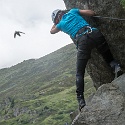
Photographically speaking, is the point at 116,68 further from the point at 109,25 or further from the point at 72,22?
the point at 72,22

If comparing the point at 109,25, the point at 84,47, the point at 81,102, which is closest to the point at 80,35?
the point at 84,47

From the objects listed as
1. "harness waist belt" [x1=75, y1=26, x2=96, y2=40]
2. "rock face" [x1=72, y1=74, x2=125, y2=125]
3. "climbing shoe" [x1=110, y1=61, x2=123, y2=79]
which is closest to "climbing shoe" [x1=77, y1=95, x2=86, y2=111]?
"rock face" [x1=72, y1=74, x2=125, y2=125]

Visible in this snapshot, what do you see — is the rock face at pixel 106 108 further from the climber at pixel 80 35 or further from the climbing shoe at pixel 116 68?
the climbing shoe at pixel 116 68

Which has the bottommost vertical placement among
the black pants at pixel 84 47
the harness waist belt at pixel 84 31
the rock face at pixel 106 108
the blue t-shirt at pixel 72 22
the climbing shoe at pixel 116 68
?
the rock face at pixel 106 108

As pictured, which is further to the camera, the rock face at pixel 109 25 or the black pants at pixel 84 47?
the rock face at pixel 109 25

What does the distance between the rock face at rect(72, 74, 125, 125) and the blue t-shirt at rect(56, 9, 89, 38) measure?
2.90m

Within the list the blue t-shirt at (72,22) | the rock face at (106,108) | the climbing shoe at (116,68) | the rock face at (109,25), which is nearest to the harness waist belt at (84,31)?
the blue t-shirt at (72,22)

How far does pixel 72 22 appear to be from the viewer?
13109 mm

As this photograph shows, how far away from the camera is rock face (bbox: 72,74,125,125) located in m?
11.2

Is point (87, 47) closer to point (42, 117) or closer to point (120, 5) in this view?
point (120, 5)

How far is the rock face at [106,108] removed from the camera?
11.2m

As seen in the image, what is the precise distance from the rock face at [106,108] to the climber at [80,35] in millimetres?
995

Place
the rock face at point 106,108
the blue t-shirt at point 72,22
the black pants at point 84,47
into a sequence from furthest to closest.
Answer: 1. the blue t-shirt at point 72,22
2. the black pants at point 84,47
3. the rock face at point 106,108

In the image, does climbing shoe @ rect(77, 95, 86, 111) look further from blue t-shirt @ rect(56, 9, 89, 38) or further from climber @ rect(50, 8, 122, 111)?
blue t-shirt @ rect(56, 9, 89, 38)
